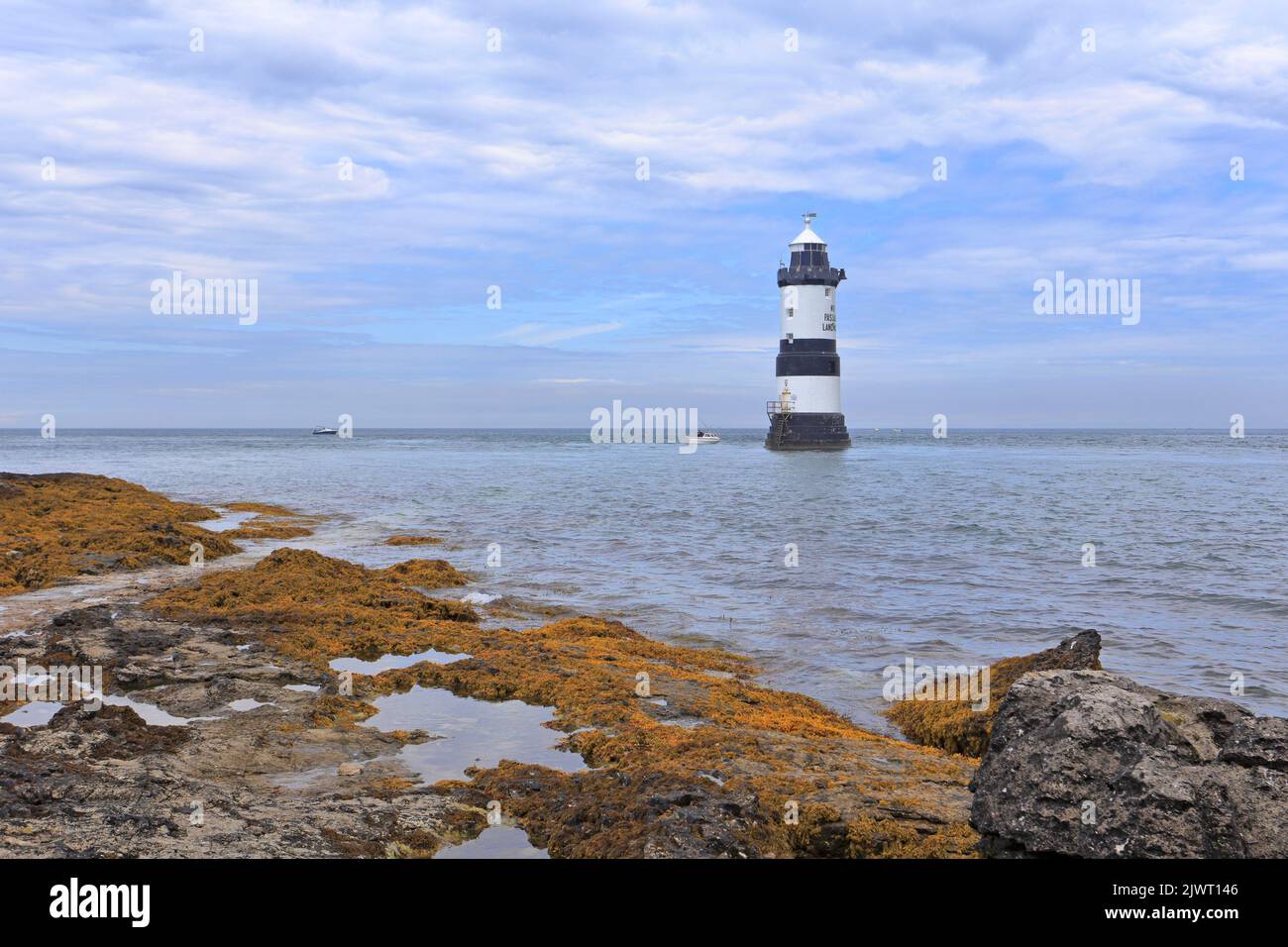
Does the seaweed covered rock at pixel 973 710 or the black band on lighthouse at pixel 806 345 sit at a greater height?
the black band on lighthouse at pixel 806 345

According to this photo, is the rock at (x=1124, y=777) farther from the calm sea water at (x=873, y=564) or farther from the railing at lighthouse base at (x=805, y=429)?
the railing at lighthouse base at (x=805, y=429)

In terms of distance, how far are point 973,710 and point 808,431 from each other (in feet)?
213

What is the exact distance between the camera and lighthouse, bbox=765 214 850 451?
67875 millimetres

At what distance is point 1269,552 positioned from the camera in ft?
88.2

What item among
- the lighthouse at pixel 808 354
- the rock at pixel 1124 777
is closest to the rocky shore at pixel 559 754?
the rock at pixel 1124 777

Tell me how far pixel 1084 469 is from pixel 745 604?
6996 cm

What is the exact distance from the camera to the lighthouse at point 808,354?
6788cm

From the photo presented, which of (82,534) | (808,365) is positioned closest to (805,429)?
(808,365)

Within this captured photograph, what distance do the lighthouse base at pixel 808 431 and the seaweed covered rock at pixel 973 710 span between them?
6274 centimetres

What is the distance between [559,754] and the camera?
8.82 m

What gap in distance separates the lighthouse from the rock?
63.0 metres

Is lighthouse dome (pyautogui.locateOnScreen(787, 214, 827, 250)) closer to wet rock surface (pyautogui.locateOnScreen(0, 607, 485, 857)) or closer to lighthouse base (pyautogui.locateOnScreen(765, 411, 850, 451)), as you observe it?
lighthouse base (pyautogui.locateOnScreen(765, 411, 850, 451))

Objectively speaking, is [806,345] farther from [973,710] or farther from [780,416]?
[973,710]
